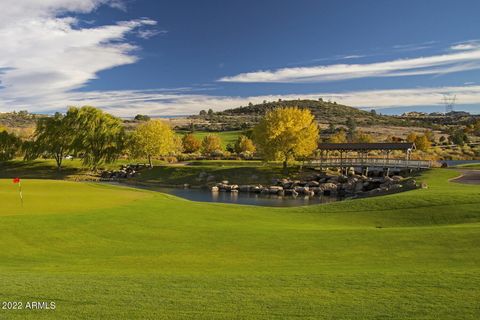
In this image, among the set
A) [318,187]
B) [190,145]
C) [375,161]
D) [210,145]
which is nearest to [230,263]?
[318,187]

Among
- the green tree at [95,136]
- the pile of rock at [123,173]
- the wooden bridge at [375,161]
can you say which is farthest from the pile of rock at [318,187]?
the green tree at [95,136]

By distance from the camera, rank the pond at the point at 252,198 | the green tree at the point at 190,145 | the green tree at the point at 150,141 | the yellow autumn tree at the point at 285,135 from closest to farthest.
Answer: the pond at the point at 252,198, the yellow autumn tree at the point at 285,135, the green tree at the point at 150,141, the green tree at the point at 190,145

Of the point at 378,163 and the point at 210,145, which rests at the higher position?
the point at 210,145

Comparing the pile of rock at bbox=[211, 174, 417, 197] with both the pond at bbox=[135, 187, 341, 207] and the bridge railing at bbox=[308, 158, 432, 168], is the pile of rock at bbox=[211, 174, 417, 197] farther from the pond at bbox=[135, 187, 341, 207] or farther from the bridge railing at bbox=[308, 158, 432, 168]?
the bridge railing at bbox=[308, 158, 432, 168]

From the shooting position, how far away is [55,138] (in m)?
75.5

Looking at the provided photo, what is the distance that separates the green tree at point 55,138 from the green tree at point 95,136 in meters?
1.01

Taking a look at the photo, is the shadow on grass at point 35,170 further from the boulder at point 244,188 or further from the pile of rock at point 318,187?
the boulder at point 244,188

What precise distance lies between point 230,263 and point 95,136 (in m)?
67.4

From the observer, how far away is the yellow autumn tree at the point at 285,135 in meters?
64.2

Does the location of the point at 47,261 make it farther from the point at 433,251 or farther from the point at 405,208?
the point at 405,208

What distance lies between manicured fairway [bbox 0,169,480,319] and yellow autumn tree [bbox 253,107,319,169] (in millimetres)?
39743

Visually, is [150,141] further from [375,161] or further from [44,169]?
[375,161]

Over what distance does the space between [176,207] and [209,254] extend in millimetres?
10565

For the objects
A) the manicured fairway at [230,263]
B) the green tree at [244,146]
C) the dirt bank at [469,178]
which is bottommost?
the manicured fairway at [230,263]
